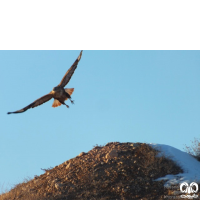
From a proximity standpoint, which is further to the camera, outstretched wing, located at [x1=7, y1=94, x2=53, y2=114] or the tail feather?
the tail feather

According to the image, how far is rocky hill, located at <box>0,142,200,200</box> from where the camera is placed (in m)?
10.1

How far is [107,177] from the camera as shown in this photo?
35.2 ft

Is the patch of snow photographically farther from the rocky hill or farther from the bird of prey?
the bird of prey


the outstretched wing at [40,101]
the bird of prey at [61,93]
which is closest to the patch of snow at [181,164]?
the bird of prey at [61,93]

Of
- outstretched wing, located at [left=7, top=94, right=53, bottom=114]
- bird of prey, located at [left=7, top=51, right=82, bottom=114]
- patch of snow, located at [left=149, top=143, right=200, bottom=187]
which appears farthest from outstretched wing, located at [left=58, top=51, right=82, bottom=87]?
patch of snow, located at [left=149, top=143, right=200, bottom=187]

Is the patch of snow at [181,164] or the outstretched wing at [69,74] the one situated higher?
the outstretched wing at [69,74]

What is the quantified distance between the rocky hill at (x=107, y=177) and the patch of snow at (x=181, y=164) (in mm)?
221

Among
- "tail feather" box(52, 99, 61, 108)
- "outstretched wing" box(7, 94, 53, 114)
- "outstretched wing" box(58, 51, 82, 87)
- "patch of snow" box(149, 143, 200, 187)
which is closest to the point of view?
"patch of snow" box(149, 143, 200, 187)

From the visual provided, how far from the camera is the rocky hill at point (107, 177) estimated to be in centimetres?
1008

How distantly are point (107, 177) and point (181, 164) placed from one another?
2.50 metres

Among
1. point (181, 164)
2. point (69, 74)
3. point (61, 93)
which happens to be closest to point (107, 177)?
point (181, 164)

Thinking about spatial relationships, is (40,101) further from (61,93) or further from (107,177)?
(107,177)

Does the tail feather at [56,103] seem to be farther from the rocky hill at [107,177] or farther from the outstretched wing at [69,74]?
the rocky hill at [107,177]

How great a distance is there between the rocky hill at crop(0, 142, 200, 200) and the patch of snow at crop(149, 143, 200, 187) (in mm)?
221
